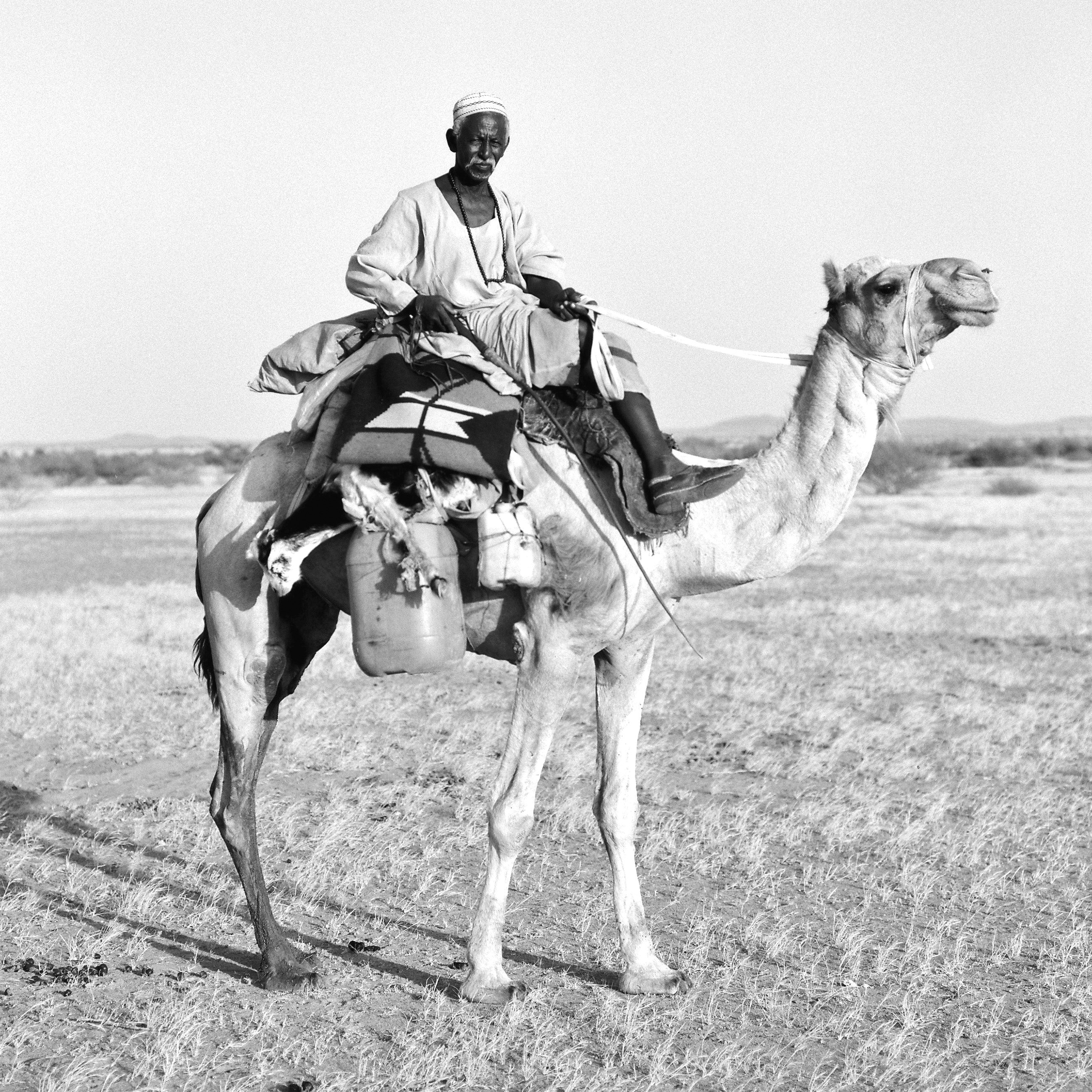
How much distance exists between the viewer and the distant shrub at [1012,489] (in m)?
44.6

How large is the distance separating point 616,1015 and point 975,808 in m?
3.72

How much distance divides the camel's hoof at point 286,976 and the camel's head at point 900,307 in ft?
10.5

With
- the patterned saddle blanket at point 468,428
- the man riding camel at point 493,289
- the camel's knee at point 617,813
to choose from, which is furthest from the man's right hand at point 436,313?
the camel's knee at point 617,813

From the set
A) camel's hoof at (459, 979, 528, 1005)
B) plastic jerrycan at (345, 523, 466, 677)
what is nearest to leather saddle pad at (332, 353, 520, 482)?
plastic jerrycan at (345, 523, 466, 677)

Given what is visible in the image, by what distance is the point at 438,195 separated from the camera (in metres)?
5.25

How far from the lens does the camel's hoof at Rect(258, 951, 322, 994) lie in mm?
5219

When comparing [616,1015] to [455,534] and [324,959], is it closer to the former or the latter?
[324,959]

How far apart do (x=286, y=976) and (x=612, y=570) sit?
210 centimetres

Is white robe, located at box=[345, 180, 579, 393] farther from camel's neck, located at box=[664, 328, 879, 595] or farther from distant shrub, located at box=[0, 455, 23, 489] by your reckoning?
distant shrub, located at box=[0, 455, 23, 489]

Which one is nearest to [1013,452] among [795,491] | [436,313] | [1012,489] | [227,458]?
[1012,489]

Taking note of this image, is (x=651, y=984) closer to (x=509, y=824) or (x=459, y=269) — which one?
(x=509, y=824)

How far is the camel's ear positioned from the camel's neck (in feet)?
0.48

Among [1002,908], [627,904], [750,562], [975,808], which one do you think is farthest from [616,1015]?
[975,808]

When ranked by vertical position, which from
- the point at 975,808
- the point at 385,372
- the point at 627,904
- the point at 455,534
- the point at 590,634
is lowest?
the point at 975,808
